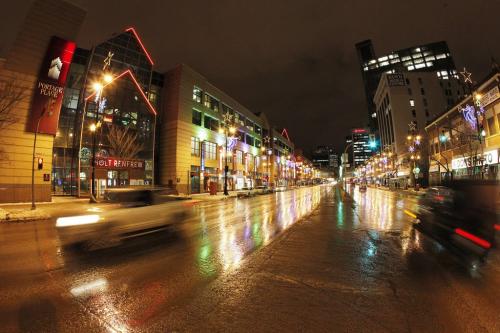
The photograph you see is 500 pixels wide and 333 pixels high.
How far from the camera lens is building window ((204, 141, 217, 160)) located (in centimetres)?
4872

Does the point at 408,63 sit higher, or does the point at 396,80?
the point at 408,63

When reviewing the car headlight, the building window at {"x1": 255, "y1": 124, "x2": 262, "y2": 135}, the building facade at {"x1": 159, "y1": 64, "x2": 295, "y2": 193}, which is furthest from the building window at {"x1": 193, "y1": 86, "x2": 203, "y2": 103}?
the car headlight

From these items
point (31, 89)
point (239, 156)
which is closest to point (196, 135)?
point (239, 156)

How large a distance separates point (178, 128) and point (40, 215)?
94.1 ft

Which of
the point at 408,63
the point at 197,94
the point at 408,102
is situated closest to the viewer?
the point at 197,94

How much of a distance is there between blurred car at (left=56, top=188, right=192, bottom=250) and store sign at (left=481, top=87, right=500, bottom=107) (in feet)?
120

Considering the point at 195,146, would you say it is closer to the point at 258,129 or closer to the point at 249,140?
the point at 249,140

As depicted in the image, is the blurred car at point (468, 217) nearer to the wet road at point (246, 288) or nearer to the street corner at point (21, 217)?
the wet road at point (246, 288)

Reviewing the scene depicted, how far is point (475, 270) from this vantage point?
5.77 metres

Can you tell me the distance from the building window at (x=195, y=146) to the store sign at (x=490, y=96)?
134 ft

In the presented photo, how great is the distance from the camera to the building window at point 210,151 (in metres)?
48.7

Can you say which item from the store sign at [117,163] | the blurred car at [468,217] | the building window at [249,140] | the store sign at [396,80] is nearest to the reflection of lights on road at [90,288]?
the blurred car at [468,217]

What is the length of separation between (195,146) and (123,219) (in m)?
33.8

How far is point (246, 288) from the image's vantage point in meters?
4.64
